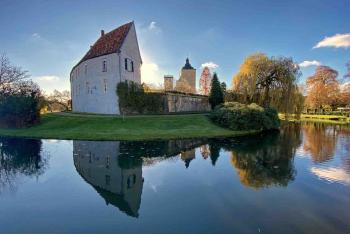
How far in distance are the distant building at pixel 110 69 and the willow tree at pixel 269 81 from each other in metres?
13.9

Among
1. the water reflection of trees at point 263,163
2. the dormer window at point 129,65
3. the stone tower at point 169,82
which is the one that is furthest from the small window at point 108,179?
the stone tower at point 169,82

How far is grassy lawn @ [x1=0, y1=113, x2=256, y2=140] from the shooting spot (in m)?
17.8

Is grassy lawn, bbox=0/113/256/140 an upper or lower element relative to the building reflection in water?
upper

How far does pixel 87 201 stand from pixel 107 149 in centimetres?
712

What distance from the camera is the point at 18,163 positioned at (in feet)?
35.4

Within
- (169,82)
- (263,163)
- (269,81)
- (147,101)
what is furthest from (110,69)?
(169,82)

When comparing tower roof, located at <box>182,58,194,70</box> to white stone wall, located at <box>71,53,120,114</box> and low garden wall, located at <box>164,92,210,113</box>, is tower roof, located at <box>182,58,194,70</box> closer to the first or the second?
low garden wall, located at <box>164,92,210,113</box>

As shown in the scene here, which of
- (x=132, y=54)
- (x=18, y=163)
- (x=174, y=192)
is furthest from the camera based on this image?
(x=132, y=54)

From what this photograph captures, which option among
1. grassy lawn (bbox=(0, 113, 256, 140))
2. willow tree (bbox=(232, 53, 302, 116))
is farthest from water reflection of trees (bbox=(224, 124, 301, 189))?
willow tree (bbox=(232, 53, 302, 116))

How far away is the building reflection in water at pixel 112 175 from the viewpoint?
6.46m

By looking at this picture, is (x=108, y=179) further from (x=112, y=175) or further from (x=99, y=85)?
(x=99, y=85)

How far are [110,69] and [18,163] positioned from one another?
730 inches

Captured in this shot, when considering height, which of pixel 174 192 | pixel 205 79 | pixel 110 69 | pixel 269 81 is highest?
pixel 205 79

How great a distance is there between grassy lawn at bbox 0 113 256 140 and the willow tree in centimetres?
842
